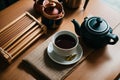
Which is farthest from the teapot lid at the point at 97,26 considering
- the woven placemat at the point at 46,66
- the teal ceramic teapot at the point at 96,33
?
the woven placemat at the point at 46,66

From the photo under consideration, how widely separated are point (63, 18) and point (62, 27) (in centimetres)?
5

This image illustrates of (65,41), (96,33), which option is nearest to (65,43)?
(65,41)

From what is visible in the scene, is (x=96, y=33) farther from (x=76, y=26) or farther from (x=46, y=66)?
(x=46, y=66)

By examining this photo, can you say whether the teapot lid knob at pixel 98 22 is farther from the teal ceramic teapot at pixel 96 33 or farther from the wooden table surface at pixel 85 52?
the wooden table surface at pixel 85 52

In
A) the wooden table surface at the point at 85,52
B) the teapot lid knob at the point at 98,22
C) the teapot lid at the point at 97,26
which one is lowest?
the wooden table surface at the point at 85,52

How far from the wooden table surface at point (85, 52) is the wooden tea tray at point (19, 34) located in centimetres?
3

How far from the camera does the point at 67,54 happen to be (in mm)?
814

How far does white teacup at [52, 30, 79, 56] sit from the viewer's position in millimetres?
802

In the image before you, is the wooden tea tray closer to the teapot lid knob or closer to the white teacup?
the white teacup

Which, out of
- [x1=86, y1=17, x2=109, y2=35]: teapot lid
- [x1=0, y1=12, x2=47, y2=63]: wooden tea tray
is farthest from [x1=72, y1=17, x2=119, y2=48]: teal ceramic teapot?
[x1=0, y1=12, x2=47, y2=63]: wooden tea tray

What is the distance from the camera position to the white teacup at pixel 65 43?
0.80 meters

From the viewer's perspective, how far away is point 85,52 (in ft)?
2.85

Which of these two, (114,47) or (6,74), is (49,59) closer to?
(6,74)

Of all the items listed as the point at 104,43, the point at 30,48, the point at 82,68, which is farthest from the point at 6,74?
the point at 104,43
